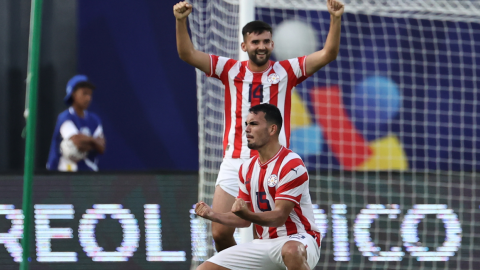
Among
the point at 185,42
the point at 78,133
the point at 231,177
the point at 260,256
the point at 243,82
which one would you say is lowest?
the point at 260,256

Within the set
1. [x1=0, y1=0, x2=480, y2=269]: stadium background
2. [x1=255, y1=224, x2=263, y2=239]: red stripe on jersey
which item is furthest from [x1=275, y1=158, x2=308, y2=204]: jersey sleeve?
[x1=0, y1=0, x2=480, y2=269]: stadium background

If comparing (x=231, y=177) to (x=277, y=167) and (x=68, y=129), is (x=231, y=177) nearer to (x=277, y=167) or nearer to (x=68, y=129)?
(x=277, y=167)

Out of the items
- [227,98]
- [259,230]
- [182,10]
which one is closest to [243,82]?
[227,98]

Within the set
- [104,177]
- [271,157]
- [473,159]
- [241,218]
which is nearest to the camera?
[241,218]

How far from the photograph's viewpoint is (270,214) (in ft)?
13.4

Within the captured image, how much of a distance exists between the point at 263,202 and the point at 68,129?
303cm

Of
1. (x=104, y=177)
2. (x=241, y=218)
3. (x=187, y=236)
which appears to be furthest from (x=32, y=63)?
(x=187, y=236)

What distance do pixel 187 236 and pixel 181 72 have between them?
3.54m

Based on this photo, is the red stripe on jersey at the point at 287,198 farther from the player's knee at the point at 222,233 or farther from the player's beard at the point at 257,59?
the player's beard at the point at 257,59

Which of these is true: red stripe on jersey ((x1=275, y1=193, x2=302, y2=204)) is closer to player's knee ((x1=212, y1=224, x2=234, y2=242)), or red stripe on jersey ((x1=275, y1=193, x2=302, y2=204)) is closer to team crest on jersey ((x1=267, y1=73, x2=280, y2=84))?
player's knee ((x1=212, y1=224, x2=234, y2=242))

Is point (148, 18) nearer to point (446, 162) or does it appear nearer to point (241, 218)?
point (446, 162)

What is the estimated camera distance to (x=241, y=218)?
4062 millimetres

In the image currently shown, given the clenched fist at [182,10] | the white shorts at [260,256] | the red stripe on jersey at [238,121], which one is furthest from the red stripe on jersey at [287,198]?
the clenched fist at [182,10]

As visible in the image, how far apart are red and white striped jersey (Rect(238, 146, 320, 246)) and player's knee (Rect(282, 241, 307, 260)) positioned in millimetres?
187
